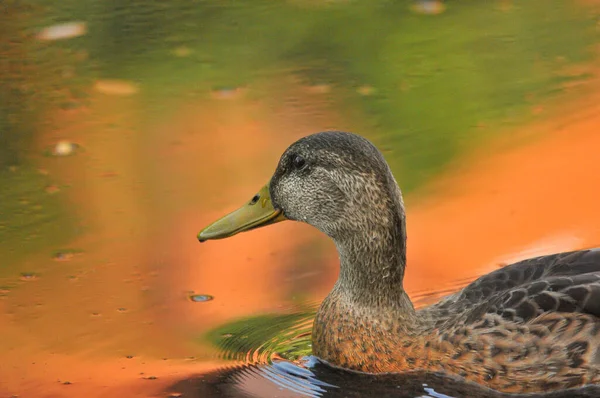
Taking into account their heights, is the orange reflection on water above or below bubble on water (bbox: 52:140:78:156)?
below

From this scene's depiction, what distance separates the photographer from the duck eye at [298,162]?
7.00 metres

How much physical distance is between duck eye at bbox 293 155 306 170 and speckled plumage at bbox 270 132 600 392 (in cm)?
2

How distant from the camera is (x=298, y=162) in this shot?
702 cm

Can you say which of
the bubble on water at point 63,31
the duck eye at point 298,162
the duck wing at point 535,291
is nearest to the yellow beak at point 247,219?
the duck eye at point 298,162

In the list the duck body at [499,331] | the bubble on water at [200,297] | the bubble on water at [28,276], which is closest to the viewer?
the duck body at [499,331]

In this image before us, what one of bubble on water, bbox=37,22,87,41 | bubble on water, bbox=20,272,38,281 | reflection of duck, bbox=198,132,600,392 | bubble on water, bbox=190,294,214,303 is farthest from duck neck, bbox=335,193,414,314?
bubble on water, bbox=37,22,87,41

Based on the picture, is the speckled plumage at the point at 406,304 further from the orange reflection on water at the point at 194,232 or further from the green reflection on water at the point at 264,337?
the orange reflection on water at the point at 194,232

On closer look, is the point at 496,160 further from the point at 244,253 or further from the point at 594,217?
the point at 244,253

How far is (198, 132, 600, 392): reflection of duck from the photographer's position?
6.45 meters

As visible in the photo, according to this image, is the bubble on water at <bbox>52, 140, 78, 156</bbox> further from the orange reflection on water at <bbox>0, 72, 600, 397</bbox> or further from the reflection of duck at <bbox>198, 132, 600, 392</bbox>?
the reflection of duck at <bbox>198, 132, 600, 392</bbox>

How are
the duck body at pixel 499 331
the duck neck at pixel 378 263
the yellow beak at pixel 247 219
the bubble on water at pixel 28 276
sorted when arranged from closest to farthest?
the duck body at pixel 499 331 < the duck neck at pixel 378 263 < the yellow beak at pixel 247 219 < the bubble on water at pixel 28 276

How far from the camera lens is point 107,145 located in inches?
384

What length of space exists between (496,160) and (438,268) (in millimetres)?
1668

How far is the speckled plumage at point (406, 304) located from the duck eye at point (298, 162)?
22mm
